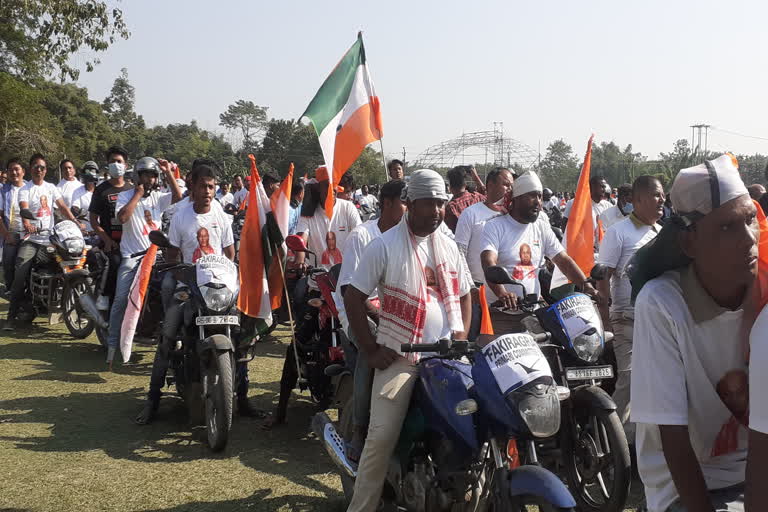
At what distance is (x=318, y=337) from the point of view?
5.91m

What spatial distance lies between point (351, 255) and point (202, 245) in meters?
2.33

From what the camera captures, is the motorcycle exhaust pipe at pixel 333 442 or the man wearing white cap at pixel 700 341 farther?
the motorcycle exhaust pipe at pixel 333 442

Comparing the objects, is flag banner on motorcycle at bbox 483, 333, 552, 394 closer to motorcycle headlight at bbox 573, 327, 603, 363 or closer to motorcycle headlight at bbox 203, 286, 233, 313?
motorcycle headlight at bbox 573, 327, 603, 363

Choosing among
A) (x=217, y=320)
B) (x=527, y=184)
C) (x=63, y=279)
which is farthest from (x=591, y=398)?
(x=63, y=279)

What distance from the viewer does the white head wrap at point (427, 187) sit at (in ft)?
11.9

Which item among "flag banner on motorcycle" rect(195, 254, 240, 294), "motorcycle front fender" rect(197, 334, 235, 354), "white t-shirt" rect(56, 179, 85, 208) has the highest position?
"white t-shirt" rect(56, 179, 85, 208)

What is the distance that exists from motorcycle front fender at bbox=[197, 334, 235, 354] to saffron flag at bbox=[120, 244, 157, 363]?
1.33m

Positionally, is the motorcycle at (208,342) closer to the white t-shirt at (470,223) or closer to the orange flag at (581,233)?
the white t-shirt at (470,223)

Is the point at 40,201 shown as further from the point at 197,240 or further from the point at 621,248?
Result: the point at 621,248

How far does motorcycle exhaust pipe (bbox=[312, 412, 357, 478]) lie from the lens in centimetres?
390

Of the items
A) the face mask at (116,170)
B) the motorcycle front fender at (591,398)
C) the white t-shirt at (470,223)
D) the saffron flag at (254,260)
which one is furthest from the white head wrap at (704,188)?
the face mask at (116,170)

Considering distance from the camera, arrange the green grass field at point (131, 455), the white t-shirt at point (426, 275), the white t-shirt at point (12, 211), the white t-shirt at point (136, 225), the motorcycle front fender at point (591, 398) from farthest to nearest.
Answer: the white t-shirt at point (12, 211), the white t-shirt at point (136, 225), the green grass field at point (131, 455), the motorcycle front fender at point (591, 398), the white t-shirt at point (426, 275)

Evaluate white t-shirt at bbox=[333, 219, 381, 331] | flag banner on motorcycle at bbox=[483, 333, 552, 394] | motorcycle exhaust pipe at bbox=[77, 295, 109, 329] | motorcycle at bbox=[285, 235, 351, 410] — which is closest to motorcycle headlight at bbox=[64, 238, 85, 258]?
motorcycle exhaust pipe at bbox=[77, 295, 109, 329]

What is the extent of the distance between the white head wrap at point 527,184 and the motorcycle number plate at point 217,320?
232 cm
